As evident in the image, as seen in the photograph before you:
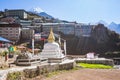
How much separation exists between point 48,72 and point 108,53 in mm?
85304

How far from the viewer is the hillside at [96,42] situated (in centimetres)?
11550

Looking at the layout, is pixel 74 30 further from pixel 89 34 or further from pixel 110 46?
pixel 110 46

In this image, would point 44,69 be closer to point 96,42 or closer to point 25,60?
point 25,60

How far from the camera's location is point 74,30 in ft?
396

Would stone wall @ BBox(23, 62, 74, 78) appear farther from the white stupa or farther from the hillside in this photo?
the hillside

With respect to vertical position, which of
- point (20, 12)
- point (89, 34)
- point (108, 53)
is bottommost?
point (108, 53)

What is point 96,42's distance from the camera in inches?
4766

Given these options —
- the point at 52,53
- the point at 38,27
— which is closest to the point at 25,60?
the point at 52,53

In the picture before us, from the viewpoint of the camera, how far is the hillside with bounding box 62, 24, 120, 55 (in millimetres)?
115500

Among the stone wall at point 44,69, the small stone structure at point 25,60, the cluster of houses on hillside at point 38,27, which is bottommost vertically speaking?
the stone wall at point 44,69

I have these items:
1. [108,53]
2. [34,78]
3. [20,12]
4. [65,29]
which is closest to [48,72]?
[34,78]

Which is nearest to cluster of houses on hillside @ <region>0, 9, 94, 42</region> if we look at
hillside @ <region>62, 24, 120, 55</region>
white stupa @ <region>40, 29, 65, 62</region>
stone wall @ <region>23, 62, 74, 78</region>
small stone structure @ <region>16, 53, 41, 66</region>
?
hillside @ <region>62, 24, 120, 55</region>

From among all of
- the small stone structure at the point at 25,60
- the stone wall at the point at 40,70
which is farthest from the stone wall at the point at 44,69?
the small stone structure at the point at 25,60

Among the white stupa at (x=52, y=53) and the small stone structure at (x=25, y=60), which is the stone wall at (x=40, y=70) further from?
the white stupa at (x=52, y=53)
